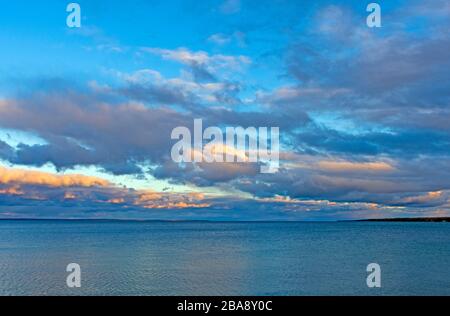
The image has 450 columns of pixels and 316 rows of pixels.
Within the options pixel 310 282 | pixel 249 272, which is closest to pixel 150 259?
pixel 249 272

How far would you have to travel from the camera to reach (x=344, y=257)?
89812 mm
